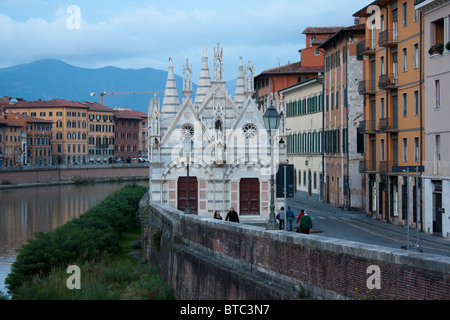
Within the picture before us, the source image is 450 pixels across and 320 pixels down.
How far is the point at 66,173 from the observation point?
129250 millimetres

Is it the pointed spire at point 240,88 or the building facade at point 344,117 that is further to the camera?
the building facade at point 344,117

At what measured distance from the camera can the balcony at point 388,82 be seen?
133ft

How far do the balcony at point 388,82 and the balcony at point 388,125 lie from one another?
1762mm

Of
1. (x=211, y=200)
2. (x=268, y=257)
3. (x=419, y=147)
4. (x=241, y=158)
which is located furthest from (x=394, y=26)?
(x=268, y=257)

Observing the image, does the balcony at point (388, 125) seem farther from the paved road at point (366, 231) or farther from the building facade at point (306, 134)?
the building facade at point (306, 134)

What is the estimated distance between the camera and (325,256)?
43.8ft

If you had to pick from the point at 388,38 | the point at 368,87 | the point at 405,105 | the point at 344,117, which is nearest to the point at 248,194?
the point at 405,105

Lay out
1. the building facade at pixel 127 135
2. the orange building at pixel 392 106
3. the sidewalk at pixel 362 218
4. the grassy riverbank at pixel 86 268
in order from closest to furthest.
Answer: the grassy riverbank at pixel 86 268, the sidewalk at pixel 362 218, the orange building at pixel 392 106, the building facade at pixel 127 135

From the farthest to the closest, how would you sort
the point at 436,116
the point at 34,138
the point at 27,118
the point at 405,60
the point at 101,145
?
the point at 101,145
the point at 34,138
the point at 27,118
the point at 405,60
the point at 436,116

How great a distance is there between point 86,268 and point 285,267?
54.1ft

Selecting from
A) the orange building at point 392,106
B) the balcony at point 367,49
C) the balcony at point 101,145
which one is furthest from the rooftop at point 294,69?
the balcony at point 101,145

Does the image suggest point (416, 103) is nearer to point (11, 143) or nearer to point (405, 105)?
point (405, 105)

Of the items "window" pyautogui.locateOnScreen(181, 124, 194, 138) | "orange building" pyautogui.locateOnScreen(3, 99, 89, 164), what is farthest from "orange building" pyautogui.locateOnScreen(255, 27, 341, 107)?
"orange building" pyautogui.locateOnScreen(3, 99, 89, 164)

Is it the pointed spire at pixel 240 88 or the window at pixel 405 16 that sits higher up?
the window at pixel 405 16
